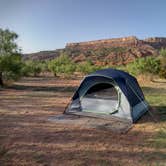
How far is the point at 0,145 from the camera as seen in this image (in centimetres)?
470

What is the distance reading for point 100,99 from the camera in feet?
24.0

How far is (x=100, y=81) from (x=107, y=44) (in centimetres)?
7655

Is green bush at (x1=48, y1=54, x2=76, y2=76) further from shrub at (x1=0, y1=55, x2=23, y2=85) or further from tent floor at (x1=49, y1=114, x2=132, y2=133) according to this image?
tent floor at (x1=49, y1=114, x2=132, y2=133)

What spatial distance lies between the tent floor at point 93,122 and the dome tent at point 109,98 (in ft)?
0.76

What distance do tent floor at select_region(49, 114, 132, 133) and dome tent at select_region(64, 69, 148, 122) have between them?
23 cm

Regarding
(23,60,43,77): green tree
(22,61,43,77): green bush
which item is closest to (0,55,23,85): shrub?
(22,61,43,77): green bush

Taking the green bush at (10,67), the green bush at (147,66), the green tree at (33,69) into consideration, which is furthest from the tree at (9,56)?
the green bush at (147,66)

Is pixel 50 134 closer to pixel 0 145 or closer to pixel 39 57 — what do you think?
pixel 0 145

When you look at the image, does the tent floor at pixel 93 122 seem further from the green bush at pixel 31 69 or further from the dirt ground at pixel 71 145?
the green bush at pixel 31 69

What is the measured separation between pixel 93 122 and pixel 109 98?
118cm

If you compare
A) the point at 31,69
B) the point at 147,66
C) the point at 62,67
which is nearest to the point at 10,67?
the point at 31,69

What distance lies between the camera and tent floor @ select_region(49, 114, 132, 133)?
19.6ft

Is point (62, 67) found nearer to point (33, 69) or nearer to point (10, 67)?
point (33, 69)

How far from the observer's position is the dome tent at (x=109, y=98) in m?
6.81
